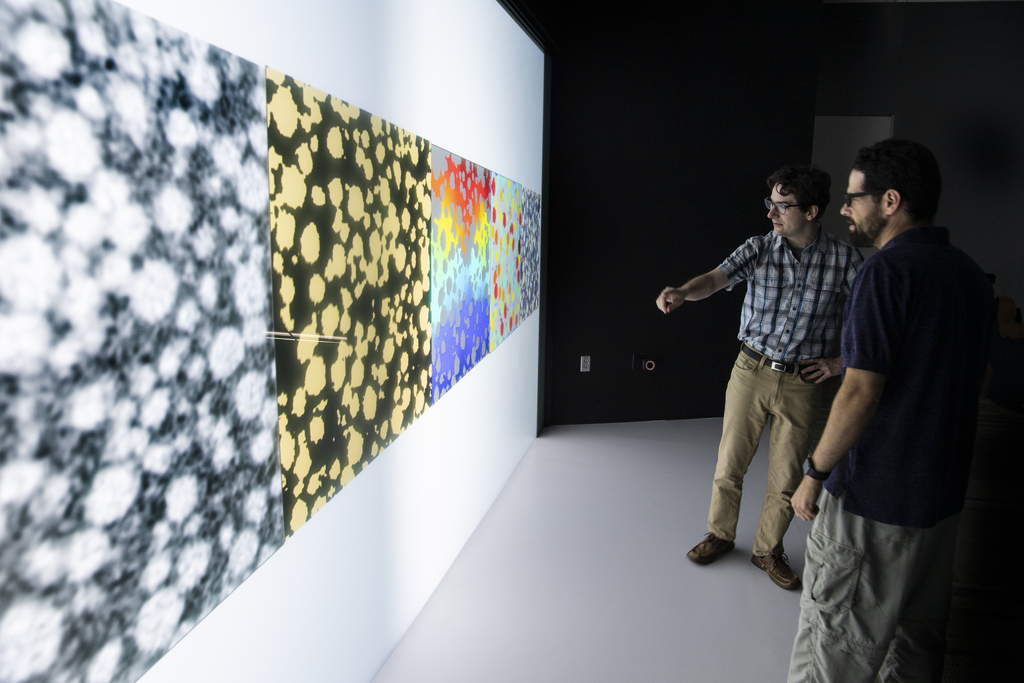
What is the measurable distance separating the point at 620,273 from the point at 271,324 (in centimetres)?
366

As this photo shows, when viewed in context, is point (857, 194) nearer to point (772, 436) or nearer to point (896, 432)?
point (896, 432)

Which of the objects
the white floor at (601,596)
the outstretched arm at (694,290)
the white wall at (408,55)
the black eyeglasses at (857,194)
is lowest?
the white floor at (601,596)

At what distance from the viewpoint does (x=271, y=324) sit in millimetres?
1210

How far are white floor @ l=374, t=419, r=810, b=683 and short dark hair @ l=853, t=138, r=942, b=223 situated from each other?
1.55 metres

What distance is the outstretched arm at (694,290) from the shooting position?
2.56 metres

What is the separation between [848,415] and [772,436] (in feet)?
3.86

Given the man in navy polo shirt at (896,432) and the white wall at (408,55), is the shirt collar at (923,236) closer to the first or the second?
the man in navy polo shirt at (896,432)

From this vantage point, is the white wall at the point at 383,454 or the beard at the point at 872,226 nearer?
the white wall at the point at 383,454

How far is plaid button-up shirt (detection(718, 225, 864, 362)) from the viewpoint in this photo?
2400 mm

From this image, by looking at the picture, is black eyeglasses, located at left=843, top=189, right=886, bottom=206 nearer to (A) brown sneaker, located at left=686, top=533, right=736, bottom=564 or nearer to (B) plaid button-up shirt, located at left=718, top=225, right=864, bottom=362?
(B) plaid button-up shirt, located at left=718, top=225, right=864, bottom=362

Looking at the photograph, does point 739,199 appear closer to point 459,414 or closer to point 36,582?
point 459,414

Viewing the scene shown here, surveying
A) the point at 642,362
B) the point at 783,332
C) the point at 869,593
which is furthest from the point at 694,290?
the point at 642,362

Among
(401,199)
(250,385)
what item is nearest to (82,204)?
(250,385)

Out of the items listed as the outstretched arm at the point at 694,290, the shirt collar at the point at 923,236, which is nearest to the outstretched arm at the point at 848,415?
the shirt collar at the point at 923,236
